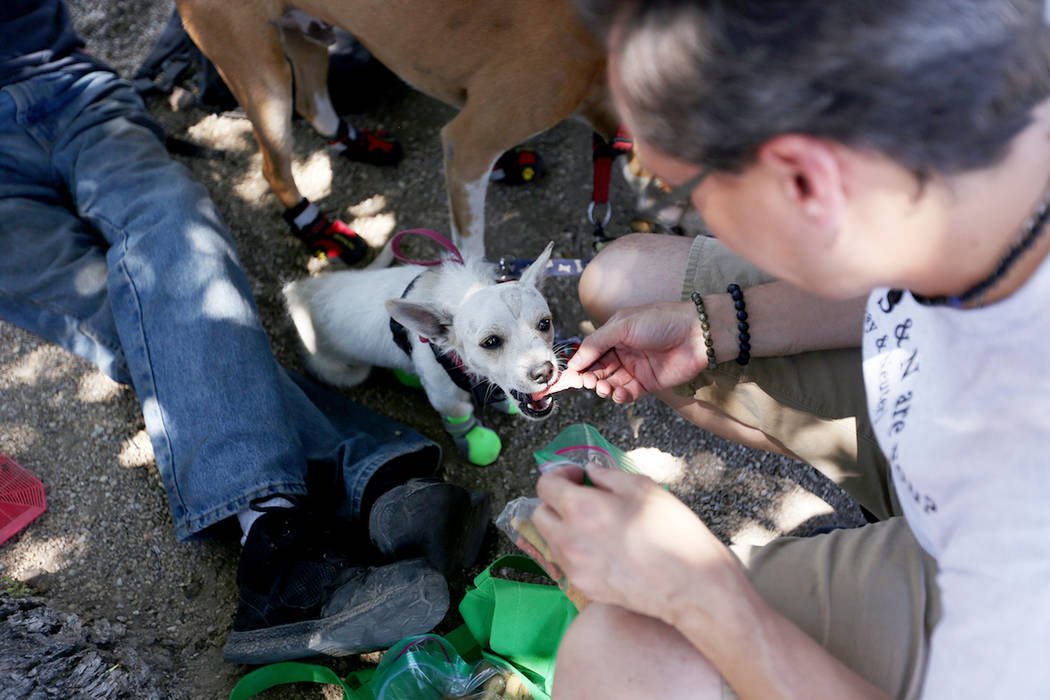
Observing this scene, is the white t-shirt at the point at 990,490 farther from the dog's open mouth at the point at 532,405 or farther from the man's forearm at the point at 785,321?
the dog's open mouth at the point at 532,405

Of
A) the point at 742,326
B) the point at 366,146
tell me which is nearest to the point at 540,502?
the point at 742,326

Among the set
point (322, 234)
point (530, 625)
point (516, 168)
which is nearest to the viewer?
point (530, 625)

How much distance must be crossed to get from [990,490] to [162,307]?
219cm

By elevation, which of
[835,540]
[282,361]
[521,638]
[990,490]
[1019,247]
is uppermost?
[1019,247]

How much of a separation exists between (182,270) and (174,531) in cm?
82

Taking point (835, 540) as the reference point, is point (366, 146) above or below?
below

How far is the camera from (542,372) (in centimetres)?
206

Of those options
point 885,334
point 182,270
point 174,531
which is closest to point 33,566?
→ point 174,531

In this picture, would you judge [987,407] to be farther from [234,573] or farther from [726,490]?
[234,573]

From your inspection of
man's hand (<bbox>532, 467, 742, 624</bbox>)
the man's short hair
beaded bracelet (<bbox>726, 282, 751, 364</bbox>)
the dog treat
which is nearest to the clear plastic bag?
the dog treat

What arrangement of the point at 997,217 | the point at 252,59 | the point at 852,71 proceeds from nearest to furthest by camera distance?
the point at 852,71, the point at 997,217, the point at 252,59

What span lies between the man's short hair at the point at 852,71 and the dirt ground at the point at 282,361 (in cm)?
190

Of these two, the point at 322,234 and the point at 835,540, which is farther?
the point at 322,234

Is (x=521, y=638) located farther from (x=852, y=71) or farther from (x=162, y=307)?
(x=852, y=71)
